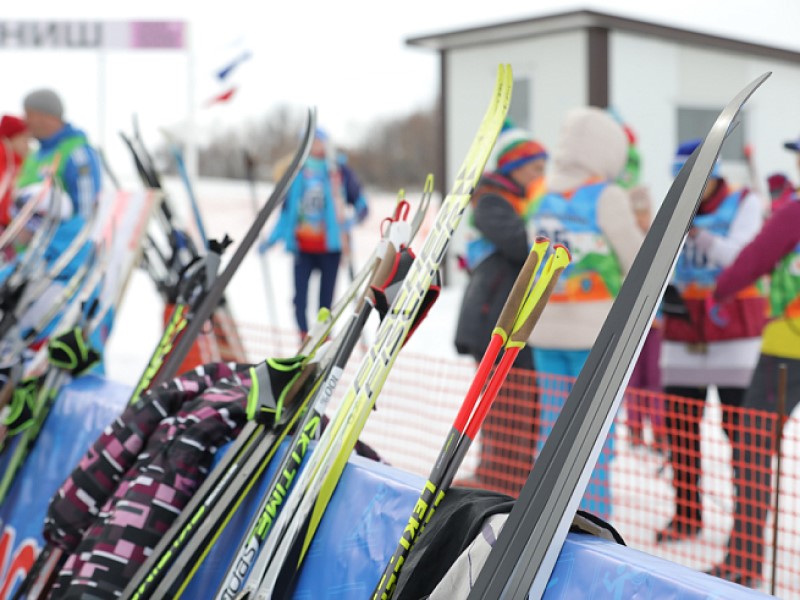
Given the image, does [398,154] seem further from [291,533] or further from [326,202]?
[291,533]

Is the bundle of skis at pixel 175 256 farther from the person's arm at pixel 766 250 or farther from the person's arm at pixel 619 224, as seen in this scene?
the person's arm at pixel 766 250

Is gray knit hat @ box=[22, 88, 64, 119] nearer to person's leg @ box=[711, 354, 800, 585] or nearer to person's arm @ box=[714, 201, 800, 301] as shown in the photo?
person's arm @ box=[714, 201, 800, 301]

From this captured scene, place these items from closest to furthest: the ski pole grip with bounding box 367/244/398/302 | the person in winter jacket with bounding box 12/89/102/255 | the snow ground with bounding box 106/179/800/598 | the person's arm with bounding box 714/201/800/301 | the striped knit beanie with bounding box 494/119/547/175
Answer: the ski pole grip with bounding box 367/244/398/302, the person's arm with bounding box 714/201/800/301, the snow ground with bounding box 106/179/800/598, the striped knit beanie with bounding box 494/119/547/175, the person in winter jacket with bounding box 12/89/102/255

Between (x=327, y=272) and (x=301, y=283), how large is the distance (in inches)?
8.7

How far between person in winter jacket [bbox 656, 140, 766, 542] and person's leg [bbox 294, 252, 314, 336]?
4050 millimetres

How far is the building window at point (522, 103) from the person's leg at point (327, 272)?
3.91m

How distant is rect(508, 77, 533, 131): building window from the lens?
10594 mm

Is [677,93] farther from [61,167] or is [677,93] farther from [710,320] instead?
[61,167]

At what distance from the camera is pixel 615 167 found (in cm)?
358

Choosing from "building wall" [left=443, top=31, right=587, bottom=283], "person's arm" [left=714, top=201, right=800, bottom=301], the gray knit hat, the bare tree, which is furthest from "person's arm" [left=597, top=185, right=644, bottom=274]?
the bare tree

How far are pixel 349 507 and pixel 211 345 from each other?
342 centimetres

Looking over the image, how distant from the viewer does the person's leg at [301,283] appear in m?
7.45

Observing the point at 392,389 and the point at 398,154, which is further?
the point at 398,154

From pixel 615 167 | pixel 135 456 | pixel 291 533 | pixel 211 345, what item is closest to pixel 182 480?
pixel 135 456
